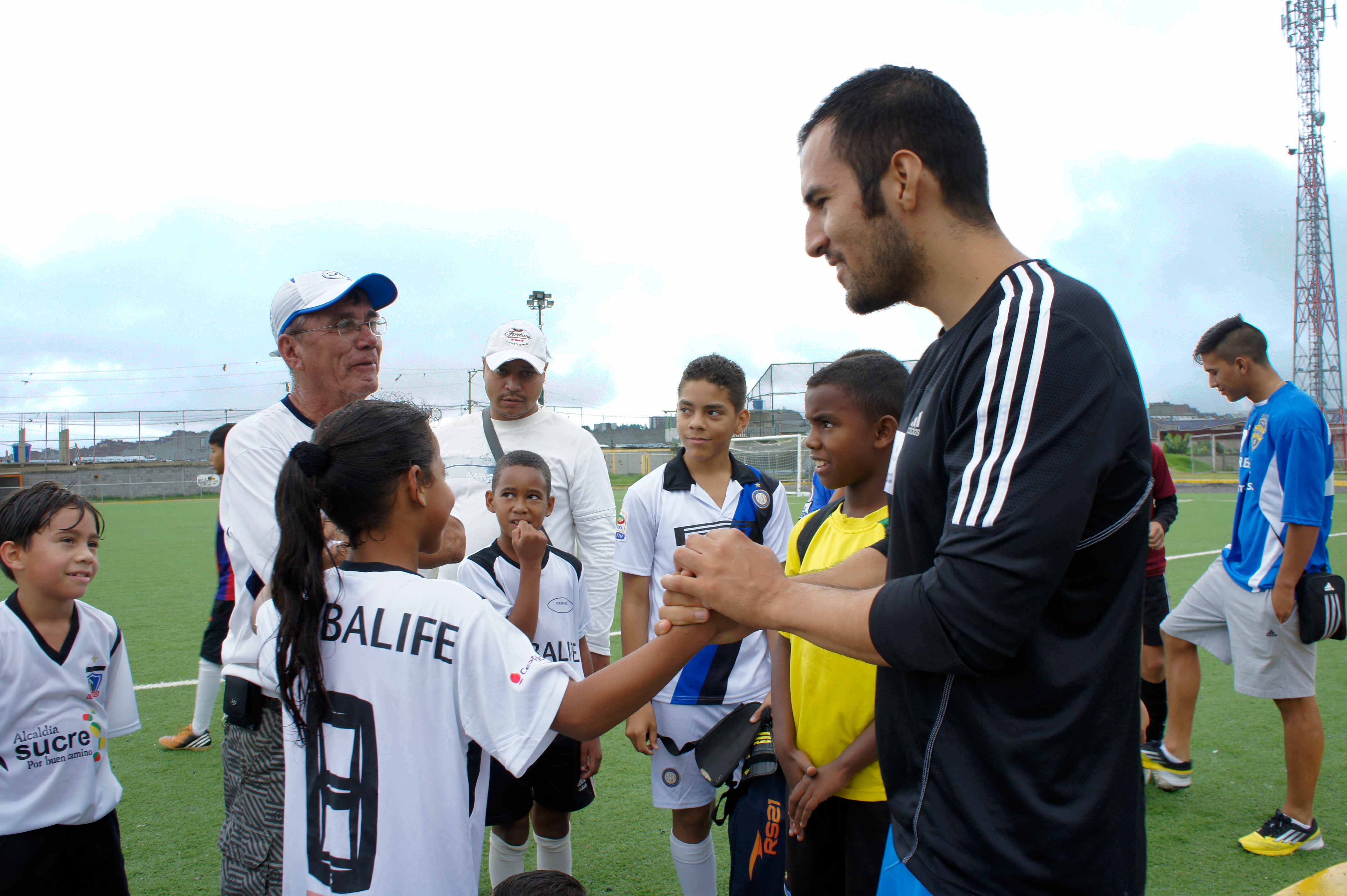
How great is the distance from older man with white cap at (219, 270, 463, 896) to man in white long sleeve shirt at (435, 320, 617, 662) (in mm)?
1221

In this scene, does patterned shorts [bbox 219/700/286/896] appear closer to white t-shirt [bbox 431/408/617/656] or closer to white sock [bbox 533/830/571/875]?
white sock [bbox 533/830/571/875]

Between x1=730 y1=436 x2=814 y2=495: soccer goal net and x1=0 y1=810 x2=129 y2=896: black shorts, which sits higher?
x1=0 y1=810 x2=129 y2=896: black shorts

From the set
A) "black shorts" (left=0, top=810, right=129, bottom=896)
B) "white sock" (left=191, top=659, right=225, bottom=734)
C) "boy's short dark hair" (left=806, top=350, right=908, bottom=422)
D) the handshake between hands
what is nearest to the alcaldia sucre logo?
"black shorts" (left=0, top=810, right=129, bottom=896)

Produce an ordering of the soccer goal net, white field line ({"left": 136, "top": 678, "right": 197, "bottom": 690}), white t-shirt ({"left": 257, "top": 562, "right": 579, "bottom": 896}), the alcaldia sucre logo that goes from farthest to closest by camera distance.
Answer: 1. the soccer goal net
2. white field line ({"left": 136, "top": 678, "right": 197, "bottom": 690})
3. the alcaldia sucre logo
4. white t-shirt ({"left": 257, "top": 562, "right": 579, "bottom": 896})

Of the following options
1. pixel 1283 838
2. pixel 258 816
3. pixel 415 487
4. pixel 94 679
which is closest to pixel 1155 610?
pixel 1283 838

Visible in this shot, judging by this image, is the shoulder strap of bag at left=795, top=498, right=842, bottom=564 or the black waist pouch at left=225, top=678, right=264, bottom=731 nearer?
the black waist pouch at left=225, top=678, right=264, bottom=731

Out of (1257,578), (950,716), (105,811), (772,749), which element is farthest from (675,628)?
(1257,578)

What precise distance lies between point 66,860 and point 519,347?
107 inches

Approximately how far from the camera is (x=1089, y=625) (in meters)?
1.29

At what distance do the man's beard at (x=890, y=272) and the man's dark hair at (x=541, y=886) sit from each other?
1.72 m

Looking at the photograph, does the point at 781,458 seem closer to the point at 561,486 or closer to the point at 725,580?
the point at 561,486

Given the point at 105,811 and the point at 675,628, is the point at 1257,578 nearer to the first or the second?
the point at 675,628

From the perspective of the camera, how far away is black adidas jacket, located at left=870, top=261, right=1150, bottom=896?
3.97 ft

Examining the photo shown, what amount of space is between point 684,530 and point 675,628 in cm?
176
